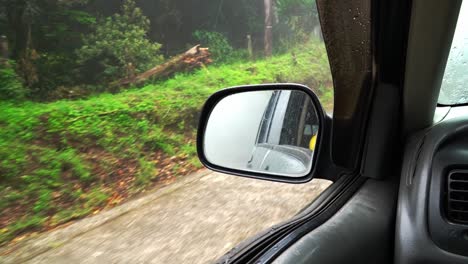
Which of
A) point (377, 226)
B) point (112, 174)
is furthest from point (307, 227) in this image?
point (112, 174)

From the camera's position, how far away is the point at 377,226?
4.52ft

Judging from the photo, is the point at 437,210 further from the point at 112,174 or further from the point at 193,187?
the point at 112,174

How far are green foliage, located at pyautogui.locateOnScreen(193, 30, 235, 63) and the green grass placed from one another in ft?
6.64

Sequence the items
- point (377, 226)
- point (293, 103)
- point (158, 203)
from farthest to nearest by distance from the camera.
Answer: point (158, 203)
point (293, 103)
point (377, 226)

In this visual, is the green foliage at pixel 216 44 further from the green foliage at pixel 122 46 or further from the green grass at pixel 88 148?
the green grass at pixel 88 148

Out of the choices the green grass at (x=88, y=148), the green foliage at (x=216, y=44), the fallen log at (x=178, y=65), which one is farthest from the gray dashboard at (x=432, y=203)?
the green foliage at (x=216, y=44)

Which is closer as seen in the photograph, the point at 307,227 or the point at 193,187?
the point at 307,227

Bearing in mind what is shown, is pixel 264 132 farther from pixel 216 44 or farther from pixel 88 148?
pixel 216 44

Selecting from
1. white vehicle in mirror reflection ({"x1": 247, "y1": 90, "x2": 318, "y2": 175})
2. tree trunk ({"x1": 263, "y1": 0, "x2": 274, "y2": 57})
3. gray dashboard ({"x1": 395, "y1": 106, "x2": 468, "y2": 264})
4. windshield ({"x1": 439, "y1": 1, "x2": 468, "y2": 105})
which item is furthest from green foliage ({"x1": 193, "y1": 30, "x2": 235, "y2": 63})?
gray dashboard ({"x1": 395, "y1": 106, "x2": 468, "y2": 264})

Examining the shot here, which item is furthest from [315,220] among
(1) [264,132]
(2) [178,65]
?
(2) [178,65]

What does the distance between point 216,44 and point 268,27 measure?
8.79 ft

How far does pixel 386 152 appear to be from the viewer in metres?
1.48

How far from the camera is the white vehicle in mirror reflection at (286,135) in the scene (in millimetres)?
1715

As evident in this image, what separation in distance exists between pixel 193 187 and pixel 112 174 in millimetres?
1268
